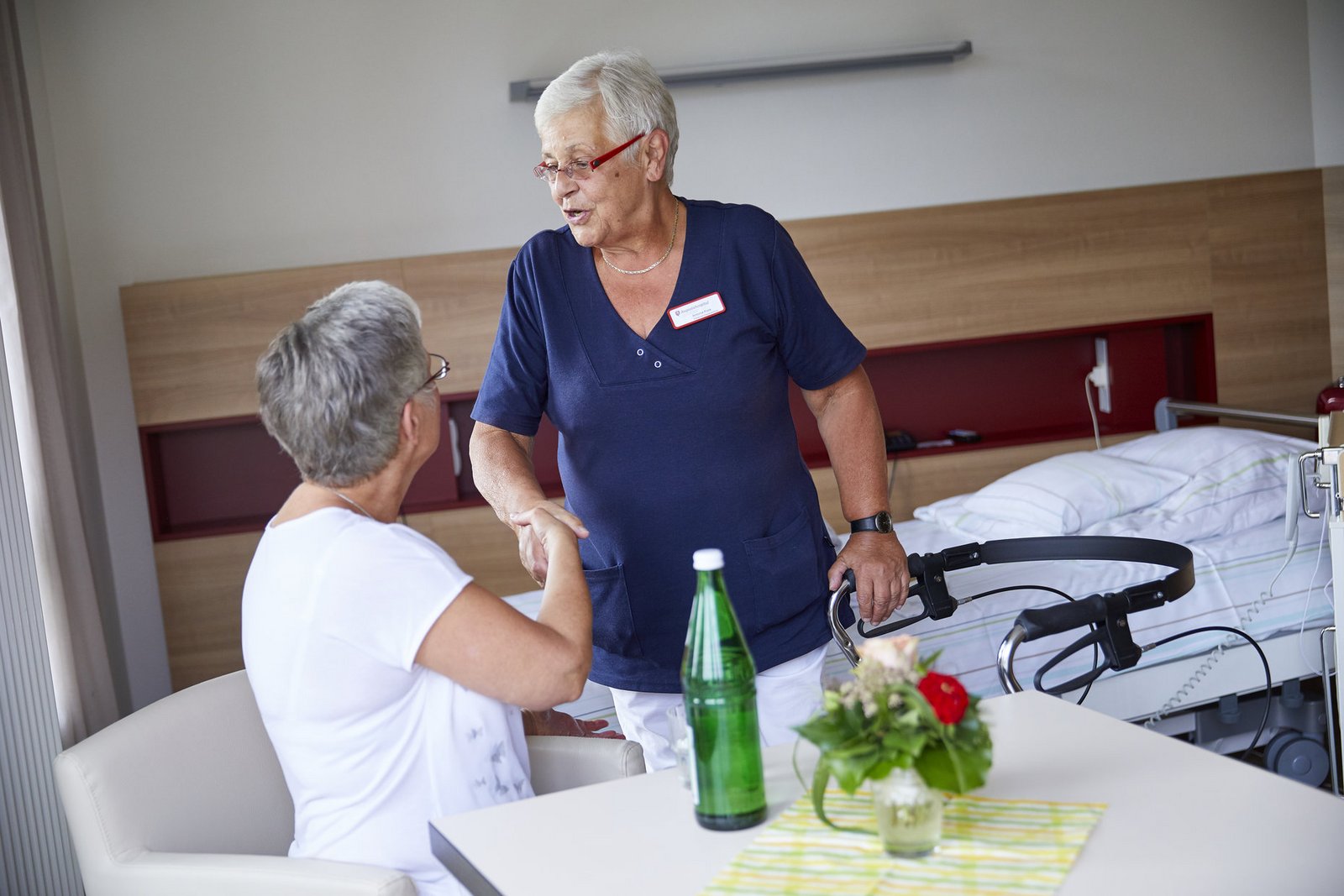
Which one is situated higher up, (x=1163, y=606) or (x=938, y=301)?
(x=938, y=301)

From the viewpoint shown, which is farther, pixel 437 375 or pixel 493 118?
pixel 493 118

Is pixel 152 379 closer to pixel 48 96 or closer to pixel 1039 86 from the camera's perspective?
pixel 48 96

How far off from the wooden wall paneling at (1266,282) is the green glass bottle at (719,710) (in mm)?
4047

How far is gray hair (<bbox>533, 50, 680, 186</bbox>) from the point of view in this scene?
2.07 meters

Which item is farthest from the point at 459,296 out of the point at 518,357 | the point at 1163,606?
the point at 1163,606

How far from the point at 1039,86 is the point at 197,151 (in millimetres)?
3224

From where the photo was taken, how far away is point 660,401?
2070 millimetres

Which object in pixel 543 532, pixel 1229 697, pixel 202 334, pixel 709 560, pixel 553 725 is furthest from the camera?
pixel 202 334

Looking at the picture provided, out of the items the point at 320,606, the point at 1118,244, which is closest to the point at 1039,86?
the point at 1118,244

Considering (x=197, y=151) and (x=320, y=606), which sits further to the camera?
(x=197, y=151)

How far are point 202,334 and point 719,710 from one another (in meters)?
3.56

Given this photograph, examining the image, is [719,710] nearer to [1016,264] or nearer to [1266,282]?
[1016,264]

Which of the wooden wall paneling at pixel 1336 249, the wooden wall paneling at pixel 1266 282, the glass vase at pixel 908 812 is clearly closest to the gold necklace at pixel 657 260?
the glass vase at pixel 908 812

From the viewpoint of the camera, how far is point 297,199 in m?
4.64
